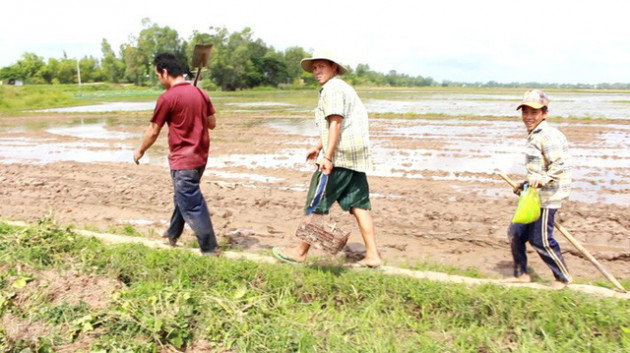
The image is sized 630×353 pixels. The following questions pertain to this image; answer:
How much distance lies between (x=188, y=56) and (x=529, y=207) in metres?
62.6

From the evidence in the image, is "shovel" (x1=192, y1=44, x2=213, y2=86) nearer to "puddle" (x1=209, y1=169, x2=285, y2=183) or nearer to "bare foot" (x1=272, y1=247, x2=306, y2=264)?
"bare foot" (x1=272, y1=247, x2=306, y2=264)

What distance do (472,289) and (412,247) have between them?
137 centimetres

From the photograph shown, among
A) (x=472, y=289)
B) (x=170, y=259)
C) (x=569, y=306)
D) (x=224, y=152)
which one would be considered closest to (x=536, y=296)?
(x=569, y=306)

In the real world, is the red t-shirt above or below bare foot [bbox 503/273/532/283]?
above

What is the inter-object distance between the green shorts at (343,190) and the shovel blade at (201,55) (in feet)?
5.33

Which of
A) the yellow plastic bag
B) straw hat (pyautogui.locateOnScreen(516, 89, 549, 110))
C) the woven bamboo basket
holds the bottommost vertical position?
the woven bamboo basket

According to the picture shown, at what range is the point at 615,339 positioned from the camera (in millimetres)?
2793

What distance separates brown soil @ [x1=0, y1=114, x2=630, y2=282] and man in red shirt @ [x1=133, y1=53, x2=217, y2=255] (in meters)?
0.69

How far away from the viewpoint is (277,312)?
3131 mm

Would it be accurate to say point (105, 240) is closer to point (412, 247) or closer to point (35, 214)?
point (35, 214)

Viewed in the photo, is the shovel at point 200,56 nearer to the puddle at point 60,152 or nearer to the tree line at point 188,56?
the puddle at point 60,152

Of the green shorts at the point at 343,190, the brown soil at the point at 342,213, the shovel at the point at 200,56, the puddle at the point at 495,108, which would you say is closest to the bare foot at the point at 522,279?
the brown soil at the point at 342,213

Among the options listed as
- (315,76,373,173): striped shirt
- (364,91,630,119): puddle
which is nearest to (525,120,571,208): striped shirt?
(315,76,373,173): striped shirt

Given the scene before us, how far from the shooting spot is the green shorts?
3.64 meters
